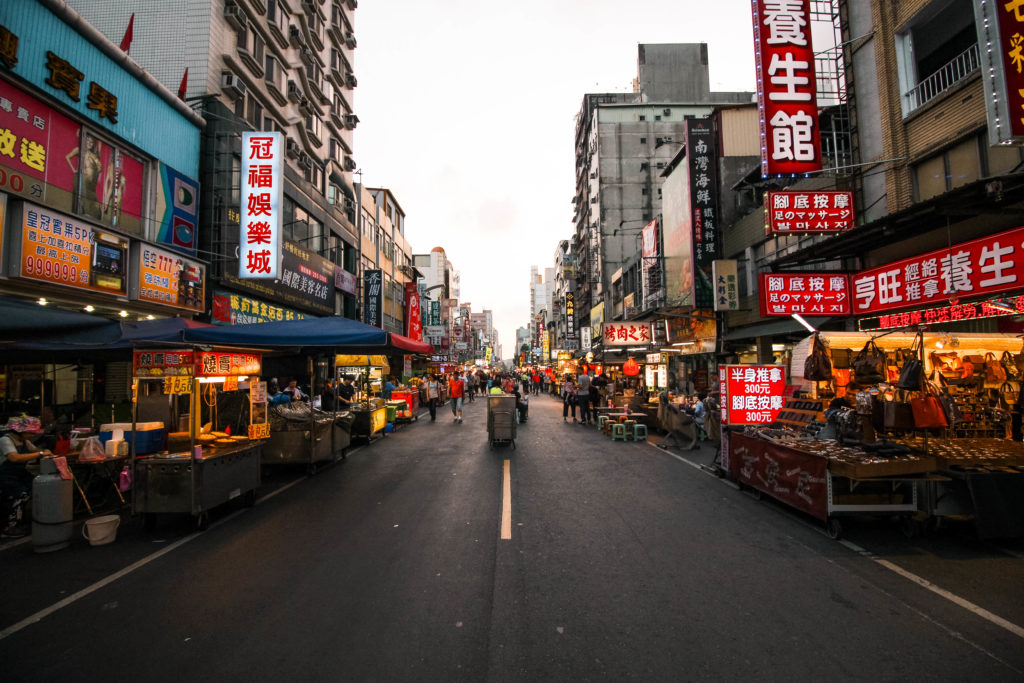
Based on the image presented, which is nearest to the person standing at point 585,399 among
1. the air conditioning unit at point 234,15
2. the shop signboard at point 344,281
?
the shop signboard at point 344,281

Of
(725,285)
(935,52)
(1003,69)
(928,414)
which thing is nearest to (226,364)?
(928,414)

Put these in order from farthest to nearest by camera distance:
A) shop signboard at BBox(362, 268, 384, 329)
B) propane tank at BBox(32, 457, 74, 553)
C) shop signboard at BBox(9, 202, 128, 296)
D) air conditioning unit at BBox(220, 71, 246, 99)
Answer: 1. shop signboard at BBox(362, 268, 384, 329)
2. air conditioning unit at BBox(220, 71, 246, 99)
3. shop signboard at BBox(9, 202, 128, 296)
4. propane tank at BBox(32, 457, 74, 553)

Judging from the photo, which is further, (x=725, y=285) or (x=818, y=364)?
(x=725, y=285)

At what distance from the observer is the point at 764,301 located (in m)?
11.0

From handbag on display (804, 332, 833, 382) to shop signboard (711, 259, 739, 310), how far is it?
965 centimetres

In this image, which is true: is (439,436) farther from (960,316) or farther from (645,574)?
(960,316)

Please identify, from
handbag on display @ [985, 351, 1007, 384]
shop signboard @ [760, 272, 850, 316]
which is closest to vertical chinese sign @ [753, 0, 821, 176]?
shop signboard @ [760, 272, 850, 316]

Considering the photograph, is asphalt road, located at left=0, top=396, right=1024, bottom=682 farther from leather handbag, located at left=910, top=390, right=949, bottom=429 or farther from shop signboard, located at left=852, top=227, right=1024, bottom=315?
shop signboard, located at left=852, top=227, right=1024, bottom=315

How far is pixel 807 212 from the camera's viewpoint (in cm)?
1285

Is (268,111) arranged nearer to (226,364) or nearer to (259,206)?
(259,206)

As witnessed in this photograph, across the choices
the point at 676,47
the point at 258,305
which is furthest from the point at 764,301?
the point at 676,47

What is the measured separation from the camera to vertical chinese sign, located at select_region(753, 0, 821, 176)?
12.8 m

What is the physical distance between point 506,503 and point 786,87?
42.2 feet

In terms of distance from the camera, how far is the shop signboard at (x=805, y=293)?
35.1ft
